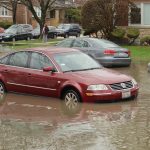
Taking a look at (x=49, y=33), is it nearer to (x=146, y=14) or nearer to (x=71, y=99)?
(x=146, y=14)

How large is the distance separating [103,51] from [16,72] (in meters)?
8.59

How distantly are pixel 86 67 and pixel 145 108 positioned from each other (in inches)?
92.7

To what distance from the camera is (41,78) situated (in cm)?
1430

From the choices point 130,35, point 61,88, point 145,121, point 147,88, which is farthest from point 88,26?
point 145,121

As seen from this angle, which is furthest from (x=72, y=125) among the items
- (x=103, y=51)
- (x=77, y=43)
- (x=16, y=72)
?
(x=77, y=43)

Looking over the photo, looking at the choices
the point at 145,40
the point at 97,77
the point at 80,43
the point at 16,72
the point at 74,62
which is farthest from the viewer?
the point at 145,40

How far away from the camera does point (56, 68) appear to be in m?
14.1

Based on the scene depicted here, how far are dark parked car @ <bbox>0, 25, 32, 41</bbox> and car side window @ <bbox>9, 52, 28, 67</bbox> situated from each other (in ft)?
112

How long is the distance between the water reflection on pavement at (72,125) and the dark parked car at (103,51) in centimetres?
809

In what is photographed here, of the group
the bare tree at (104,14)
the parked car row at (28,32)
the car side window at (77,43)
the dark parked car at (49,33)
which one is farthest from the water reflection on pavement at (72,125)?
the dark parked car at (49,33)

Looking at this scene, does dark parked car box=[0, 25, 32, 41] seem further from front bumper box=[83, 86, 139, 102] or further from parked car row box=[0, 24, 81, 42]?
front bumper box=[83, 86, 139, 102]

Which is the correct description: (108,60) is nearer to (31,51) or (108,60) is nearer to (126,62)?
(126,62)

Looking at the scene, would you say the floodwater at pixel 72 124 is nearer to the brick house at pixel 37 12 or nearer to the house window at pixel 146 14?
the house window at pixel 146 14

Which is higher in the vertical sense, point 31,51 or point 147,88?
point 31,51
